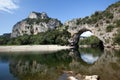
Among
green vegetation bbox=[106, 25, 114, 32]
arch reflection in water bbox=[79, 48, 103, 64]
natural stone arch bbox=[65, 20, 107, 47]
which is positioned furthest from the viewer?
natural stone arch bbox=[65, 20, 107, 47]

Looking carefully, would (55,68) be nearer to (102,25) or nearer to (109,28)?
(109,28)

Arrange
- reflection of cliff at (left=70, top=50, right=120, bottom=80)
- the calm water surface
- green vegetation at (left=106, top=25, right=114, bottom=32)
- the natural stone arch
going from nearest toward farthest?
reflection of cliff at (left=70, top=50, right=120, bottom=80), the calm water surface, green vegetation at (left=106, top=25, right=114, bottom=32), the natural stone arch

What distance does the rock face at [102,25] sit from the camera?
329 feet

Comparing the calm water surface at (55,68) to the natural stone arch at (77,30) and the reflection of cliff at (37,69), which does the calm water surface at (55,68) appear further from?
the natural stone arch at (77,30)

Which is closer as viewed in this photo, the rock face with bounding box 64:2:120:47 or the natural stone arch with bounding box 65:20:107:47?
the rock face with bounding box 64:2:120:47

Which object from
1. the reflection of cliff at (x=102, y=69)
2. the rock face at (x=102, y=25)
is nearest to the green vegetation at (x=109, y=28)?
the rock face at (x=102, y=25)

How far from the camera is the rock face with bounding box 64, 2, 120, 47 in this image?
100 meters

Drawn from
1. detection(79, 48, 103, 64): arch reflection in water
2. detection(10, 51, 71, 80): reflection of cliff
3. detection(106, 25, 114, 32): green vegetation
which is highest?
detection(106, 25, 114, 32): green vegetation

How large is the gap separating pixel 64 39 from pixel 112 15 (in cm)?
3074

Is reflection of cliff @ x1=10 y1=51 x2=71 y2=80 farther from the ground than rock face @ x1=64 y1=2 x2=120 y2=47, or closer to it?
closer to it

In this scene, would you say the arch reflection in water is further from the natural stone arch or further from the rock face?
the natural stone arch

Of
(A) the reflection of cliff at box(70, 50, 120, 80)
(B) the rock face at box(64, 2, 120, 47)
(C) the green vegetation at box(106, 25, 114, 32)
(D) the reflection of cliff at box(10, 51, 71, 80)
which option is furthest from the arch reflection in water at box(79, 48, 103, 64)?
(C) the green vegetation at box(106, 25, 114, 32)

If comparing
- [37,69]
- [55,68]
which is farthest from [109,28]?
[37,69]

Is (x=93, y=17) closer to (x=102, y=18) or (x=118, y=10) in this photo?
(x=102, y=18)
